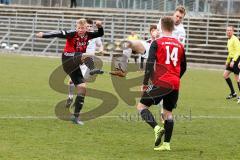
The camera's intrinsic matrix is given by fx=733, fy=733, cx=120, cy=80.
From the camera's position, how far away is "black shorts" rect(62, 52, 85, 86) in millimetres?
15695

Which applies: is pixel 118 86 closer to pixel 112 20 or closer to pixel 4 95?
pixel 4 95

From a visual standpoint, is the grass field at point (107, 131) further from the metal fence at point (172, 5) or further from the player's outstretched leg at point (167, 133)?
the metal fence at point (172, 5)

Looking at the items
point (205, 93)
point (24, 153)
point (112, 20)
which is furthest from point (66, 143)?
point (112, 20)

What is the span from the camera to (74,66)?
51.7ft

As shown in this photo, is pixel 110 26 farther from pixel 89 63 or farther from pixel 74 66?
pixel 74 66

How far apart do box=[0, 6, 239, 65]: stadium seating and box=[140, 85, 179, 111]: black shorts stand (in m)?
29.6

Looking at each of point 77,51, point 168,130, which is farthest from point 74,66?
point 168,130

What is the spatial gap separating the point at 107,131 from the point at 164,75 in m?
2.54

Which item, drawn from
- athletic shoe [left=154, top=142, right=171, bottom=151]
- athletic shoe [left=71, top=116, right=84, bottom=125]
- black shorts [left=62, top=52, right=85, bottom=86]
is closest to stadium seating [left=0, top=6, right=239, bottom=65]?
black shorts [left=62, top=52, right=85, bottom=86]

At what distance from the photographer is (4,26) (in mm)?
52781

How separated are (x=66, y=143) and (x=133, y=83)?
558 cm

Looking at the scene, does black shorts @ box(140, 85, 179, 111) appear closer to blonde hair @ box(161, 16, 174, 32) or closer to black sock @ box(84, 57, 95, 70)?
blonde hair @ box(161, 16, 174, 32)

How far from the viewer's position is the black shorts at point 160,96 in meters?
11.5

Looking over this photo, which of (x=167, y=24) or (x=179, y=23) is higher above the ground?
(x=167, y=24)
